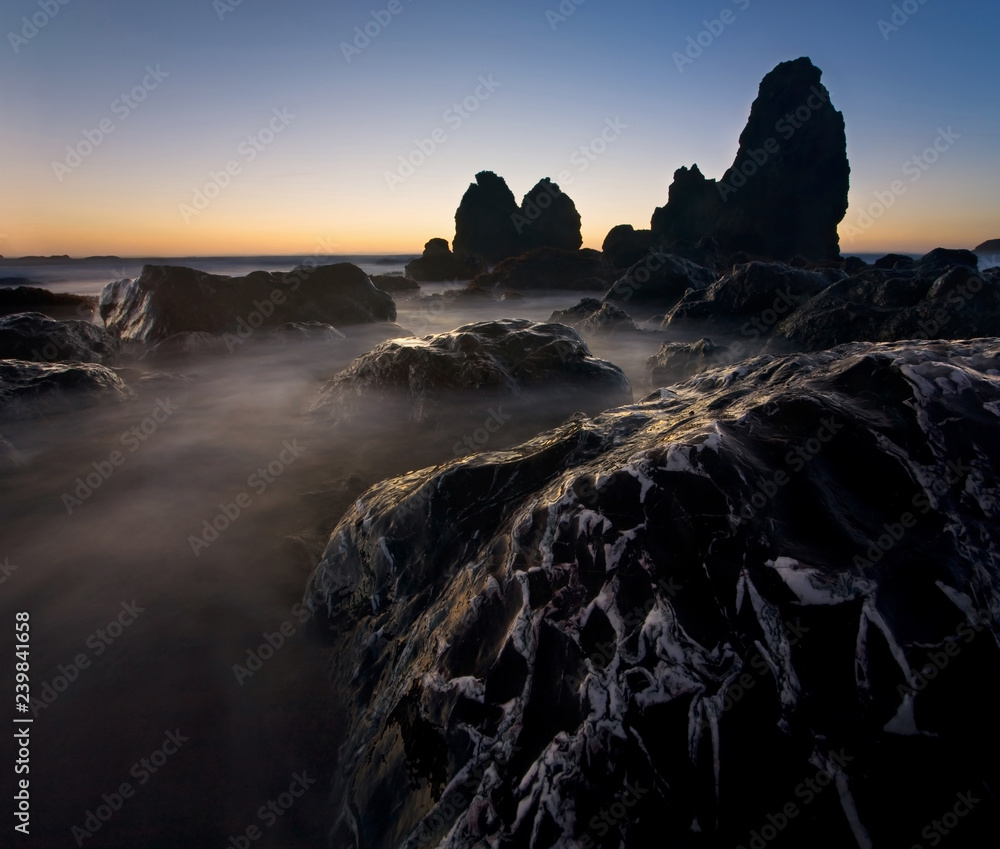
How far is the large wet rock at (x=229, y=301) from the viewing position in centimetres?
1090

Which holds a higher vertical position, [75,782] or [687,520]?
[687,520]

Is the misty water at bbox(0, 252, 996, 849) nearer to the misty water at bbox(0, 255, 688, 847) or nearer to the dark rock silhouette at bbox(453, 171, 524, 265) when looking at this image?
the misty water at bbox(0, 255, 688, 847)

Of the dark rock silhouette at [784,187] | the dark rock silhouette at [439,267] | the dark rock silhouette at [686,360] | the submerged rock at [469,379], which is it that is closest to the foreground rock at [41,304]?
the submerged rock at [469,379]

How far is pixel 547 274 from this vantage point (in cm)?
3219

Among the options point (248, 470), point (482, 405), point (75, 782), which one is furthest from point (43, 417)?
point (75, 782)

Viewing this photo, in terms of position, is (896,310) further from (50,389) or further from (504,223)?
(504,223)

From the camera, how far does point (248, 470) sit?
4805 millimetres

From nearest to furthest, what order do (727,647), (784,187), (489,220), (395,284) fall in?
(727,647) < (395,284) < (784,187) < (489,220)

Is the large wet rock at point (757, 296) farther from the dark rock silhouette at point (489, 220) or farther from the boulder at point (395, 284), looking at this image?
the dark rock silhouette at point (489, 220)

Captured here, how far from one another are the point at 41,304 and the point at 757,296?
20654mm

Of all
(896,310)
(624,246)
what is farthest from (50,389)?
(624,246)

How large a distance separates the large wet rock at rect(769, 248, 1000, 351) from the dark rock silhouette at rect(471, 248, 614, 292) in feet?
74.7

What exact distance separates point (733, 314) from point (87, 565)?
11416 millimetres

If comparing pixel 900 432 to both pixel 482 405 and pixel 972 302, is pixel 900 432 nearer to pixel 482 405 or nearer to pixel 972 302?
pixel 482 405
